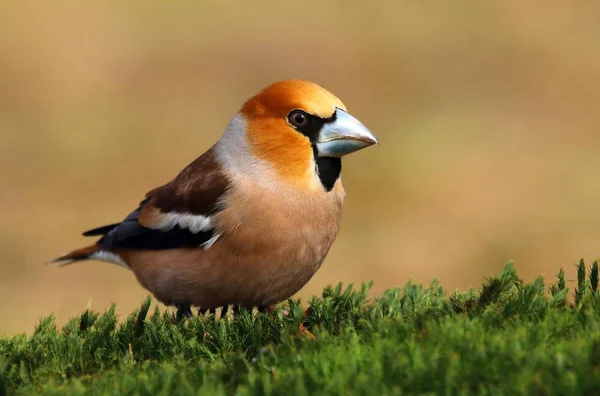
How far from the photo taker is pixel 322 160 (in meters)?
5.27

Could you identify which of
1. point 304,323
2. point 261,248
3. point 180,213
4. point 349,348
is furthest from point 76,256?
point 349,348

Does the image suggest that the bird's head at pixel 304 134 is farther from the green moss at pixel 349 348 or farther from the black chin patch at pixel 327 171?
the green moss at pixel 349 348

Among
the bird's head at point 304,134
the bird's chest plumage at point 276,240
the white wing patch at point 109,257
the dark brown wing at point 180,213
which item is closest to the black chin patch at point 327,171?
the bird's head at point 304,134

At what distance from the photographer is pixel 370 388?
315 cm

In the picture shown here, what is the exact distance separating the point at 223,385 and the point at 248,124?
2227 millimetres

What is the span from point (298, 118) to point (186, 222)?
99 centimetres

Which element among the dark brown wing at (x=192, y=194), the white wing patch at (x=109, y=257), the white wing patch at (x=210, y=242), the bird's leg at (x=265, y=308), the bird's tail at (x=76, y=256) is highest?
the dark brown wing at (x=192, y=194)

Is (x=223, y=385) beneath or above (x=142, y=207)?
beneath

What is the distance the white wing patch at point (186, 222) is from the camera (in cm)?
528

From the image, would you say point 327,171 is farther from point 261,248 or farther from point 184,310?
point 184,310

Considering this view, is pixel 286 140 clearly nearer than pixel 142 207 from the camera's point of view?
Yes

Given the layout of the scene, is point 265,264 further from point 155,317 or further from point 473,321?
point 473,321

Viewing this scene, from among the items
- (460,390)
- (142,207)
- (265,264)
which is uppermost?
(142,207)

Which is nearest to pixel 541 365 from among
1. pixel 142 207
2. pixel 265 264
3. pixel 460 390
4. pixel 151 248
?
pixel 460 390
